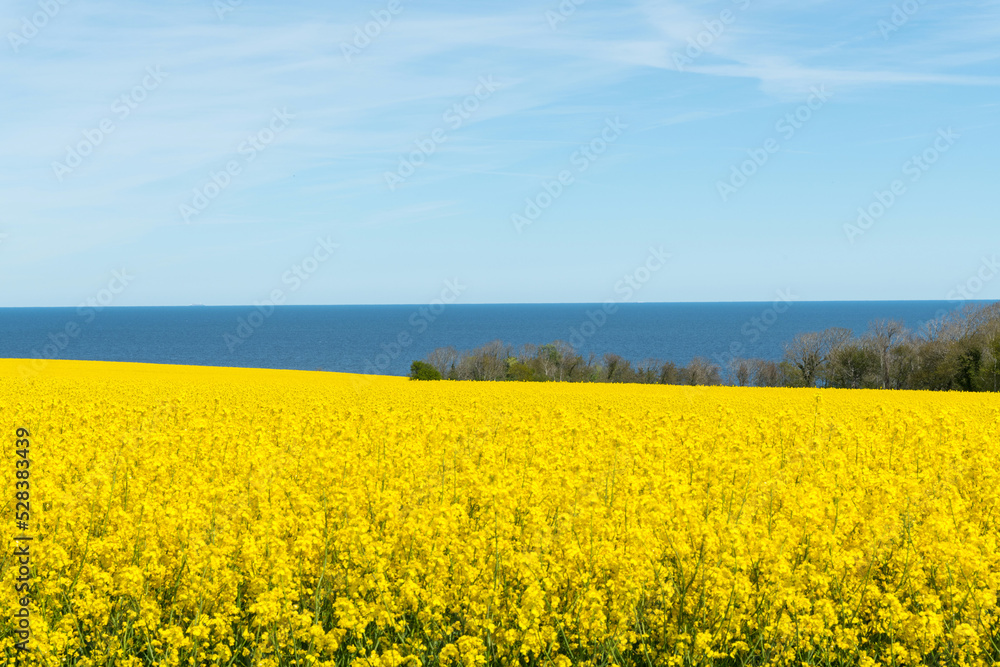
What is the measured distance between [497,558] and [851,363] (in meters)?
59.5

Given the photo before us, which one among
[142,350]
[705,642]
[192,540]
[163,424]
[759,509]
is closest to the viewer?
[705,642]

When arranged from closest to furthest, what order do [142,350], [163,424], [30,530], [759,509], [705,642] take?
[705,642]
[30,530]
[759,509]
[163,424]
[142,350]

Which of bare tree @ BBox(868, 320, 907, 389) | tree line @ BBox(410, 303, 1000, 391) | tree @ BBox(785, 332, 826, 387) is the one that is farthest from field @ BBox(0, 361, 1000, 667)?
tree @ BBox(785, 332, 826, 387)

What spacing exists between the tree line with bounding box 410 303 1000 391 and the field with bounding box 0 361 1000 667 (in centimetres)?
3365

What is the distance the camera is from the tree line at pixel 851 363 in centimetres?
5025

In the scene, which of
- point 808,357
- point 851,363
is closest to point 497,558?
point 851,363

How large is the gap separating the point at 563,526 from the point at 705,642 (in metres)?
1.49

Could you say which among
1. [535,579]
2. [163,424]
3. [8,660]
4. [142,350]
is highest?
[142,350]

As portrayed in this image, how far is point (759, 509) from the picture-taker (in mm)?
7391

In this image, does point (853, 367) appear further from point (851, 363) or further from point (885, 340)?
point (885, 340)

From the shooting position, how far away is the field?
543 cm

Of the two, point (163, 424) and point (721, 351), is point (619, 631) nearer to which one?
point (163, 424)

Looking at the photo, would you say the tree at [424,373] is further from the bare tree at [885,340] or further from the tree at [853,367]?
the bare tree at [885,340]

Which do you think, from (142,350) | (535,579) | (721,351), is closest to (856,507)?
(535,579)
